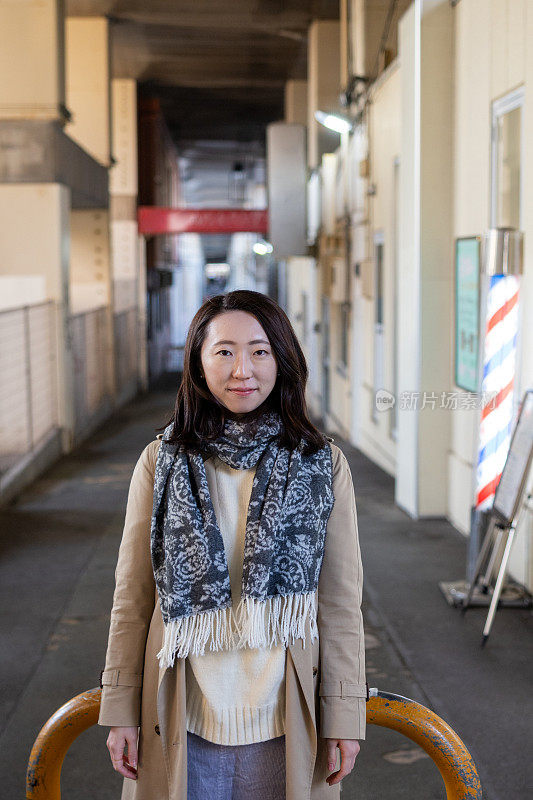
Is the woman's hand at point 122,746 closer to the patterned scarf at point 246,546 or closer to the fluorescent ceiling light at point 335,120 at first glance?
the patterned scarf at point 246,546

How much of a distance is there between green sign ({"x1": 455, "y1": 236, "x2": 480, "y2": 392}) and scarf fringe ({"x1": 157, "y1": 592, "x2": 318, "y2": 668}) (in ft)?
15.5

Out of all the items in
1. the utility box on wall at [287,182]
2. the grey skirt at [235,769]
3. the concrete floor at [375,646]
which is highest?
the utility box on wall at [287,182]

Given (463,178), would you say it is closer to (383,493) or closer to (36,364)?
(383,493)

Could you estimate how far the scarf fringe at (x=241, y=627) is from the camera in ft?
5.97

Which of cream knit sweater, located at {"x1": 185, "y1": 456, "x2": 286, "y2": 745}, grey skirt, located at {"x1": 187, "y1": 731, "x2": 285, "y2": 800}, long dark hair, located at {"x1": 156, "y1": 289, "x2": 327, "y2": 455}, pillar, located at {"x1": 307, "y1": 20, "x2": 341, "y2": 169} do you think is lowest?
grey skirt, located at {"x1": 187, "y1": 731, "x2": 285, "y2": 800}

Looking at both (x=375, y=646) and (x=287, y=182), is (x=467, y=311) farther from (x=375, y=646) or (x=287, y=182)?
Answer: (x=287, y=182)

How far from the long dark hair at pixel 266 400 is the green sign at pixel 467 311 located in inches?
180

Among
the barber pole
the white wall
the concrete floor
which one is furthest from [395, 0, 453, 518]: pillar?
the barber pole

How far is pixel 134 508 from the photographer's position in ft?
6.35

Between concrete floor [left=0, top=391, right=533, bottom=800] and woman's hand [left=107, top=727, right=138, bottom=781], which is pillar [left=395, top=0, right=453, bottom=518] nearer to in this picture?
concrete floor [left=0, top=391, right=533, bottom=800]

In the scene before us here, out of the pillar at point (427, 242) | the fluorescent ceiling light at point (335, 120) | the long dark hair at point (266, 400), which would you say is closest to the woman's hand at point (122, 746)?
the long dark hair at point (266, 400)

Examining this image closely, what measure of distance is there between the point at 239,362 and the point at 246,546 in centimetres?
35

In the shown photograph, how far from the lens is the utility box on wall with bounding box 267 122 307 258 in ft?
47.0

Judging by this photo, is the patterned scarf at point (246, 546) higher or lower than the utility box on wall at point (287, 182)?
lower
